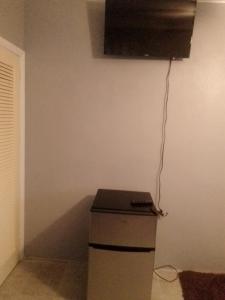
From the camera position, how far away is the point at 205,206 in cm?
214

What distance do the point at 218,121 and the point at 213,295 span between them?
1355mm

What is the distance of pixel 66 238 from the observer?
89.0 inches

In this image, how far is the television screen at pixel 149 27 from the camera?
1.82m

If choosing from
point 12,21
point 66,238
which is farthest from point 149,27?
point 66,238

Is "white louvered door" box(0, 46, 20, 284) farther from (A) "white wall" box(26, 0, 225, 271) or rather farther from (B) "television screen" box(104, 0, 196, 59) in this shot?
(B) "television screen" box(104, 0, 196, 59)

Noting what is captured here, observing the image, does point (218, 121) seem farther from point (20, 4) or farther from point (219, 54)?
point (20, 4)

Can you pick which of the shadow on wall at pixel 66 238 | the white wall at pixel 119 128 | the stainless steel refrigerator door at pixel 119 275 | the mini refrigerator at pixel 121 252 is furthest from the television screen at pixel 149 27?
the stainless steel refrigerator door at pixel 119 275

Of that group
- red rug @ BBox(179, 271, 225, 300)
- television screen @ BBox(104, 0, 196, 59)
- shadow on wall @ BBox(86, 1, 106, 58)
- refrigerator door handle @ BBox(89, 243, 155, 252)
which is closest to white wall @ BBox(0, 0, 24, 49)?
shadow on wall @ BBox(86, 1, 106, 58)

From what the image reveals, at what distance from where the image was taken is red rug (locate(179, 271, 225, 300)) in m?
1.88

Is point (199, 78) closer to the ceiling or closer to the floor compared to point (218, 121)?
closer to the ceiling

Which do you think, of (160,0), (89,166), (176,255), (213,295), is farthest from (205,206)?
(160,0)

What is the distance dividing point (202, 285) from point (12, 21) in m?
2.52

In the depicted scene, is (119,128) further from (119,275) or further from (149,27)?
(119,275)

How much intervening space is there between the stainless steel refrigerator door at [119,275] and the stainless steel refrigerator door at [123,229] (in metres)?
0.07
